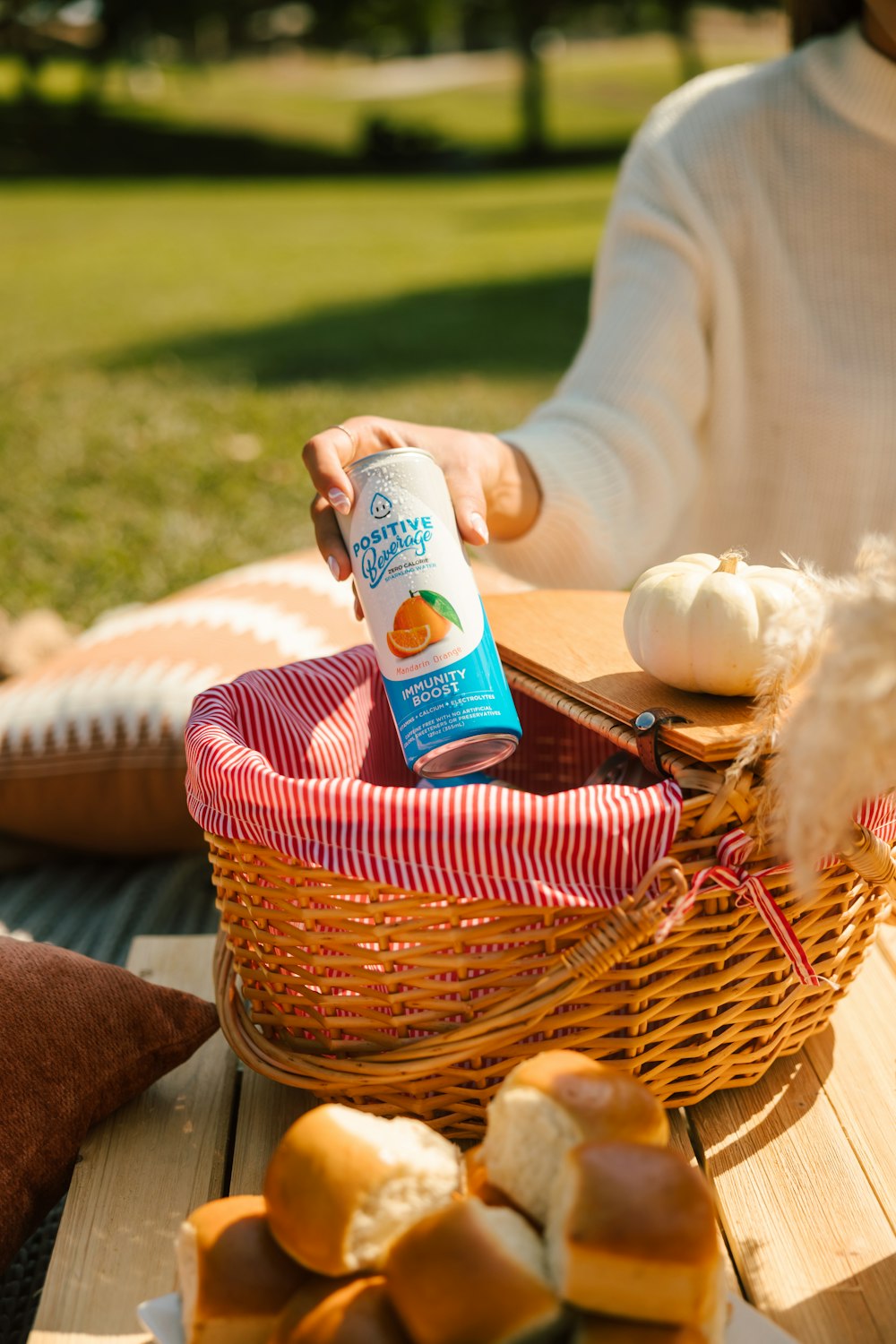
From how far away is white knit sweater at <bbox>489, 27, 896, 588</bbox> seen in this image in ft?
4.12

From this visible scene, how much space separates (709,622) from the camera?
64 cm

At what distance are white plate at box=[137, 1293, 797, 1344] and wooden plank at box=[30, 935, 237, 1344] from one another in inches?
2.3

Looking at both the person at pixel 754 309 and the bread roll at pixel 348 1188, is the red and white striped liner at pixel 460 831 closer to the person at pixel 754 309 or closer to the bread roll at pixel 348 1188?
the bread roll at pixel 348 1188

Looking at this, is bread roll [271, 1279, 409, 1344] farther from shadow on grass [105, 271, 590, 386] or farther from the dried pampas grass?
shadow on grass [105, 271, 590, 386]

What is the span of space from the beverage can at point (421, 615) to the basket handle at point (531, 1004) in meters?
0.16

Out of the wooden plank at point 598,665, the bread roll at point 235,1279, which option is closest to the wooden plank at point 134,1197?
the bread roll at point 235,1279

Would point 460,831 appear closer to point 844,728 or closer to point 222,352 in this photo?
point 844,728

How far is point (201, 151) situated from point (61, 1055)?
45.8 feet

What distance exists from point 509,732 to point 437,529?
0.13 meters

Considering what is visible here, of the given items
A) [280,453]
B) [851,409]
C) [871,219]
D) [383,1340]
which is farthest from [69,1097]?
[280,453]

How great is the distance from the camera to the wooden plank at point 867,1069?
671mm

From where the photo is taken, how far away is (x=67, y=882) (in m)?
1.37

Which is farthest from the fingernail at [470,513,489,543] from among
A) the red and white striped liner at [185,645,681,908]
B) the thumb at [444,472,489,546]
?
the red and white striped liner at [185,645,681,908]

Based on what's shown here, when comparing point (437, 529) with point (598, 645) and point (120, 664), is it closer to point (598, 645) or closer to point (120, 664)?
point (598, 645)
